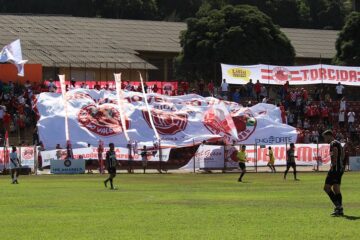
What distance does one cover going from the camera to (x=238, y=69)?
201 feet

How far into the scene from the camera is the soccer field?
17.9 metres

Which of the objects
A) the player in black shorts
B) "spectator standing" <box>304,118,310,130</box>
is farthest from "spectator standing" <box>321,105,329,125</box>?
the player in black shorts

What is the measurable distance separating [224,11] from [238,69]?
19.7m

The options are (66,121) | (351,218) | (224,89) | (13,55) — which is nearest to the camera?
(351,218)

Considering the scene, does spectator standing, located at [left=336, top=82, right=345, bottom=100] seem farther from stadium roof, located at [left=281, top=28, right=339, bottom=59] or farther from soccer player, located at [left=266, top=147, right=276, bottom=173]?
stadium roof, located at [left=281, top=28, right=339, bottom=59]

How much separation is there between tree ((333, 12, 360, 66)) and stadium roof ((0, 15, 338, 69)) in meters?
7.19

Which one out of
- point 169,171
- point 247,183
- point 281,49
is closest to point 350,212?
point 247,183

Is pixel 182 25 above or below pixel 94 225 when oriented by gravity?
above

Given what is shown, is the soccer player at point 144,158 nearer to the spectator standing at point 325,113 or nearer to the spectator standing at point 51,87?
the spectator standing at point 51,87

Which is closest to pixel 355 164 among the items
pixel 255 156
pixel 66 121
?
pixel 255 156

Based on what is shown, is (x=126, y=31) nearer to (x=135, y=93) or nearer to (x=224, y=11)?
(x=224, y=11)

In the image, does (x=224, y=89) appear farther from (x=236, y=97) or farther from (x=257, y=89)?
(x=257, y=89)

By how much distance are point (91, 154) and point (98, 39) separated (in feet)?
99.7

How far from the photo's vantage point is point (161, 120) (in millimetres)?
58500
